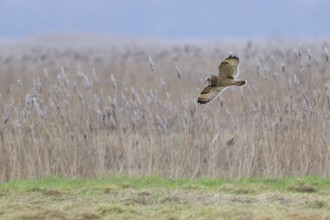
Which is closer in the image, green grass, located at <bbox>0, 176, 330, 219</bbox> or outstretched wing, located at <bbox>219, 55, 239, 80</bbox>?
outstretched wing, located at <bbox>219, 55, 239, 80</bbox>

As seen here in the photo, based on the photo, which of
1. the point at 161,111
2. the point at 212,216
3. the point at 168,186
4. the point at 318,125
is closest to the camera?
the point at 212,216

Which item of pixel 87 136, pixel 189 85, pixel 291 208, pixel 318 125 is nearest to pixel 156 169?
pixel 87 136

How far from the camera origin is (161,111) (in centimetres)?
1462

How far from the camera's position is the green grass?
397 inches

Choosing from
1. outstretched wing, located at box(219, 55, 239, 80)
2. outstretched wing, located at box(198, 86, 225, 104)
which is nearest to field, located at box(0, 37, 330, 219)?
outstretched wing, located at box(198, 86, 225, 104)

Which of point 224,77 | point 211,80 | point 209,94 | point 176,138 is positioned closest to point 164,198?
point 209,94

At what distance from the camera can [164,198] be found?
10.9m

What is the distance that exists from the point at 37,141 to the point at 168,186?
7.24 feet

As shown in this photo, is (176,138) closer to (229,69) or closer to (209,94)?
(209,94)

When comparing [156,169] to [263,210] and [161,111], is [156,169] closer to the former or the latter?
[161,111]

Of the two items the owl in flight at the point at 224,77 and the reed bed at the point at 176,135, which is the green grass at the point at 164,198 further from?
the owl in flight at the point at 224,77

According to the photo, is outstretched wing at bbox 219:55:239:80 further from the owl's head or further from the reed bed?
the reed bed

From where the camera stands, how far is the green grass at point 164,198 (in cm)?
1009

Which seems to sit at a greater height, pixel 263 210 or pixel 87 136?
pixel 87 136
